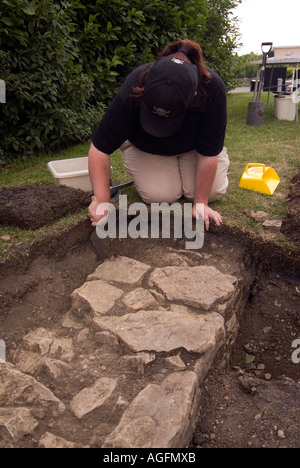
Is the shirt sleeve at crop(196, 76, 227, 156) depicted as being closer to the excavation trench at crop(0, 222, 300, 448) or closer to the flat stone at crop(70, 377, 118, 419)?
the excavation trench at crop(0, 222, 300, 448)

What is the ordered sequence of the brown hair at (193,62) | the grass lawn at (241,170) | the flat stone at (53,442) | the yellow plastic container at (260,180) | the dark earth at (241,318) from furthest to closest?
1. the yellow plastic container at (260,180)
2. the grass lawn at (241,170)
3. the brown hair at (193,62)
4. the dark earth at (241,318)
5. the flat stone at (53,442)

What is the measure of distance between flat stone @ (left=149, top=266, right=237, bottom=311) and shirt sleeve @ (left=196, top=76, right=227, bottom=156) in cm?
87

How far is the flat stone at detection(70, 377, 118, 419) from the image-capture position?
5.30 feet

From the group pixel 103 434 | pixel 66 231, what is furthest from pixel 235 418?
pixel 66 231

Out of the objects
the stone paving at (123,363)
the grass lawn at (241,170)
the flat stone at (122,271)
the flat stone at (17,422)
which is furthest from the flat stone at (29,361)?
the grass lawn at (241,170)

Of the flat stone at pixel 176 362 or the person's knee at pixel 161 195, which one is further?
the person's knee at pixel 161 195

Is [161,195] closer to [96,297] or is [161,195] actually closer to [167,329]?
[96,297]

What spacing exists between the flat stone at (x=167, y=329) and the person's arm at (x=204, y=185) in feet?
2.85

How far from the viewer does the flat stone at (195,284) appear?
7.32ft

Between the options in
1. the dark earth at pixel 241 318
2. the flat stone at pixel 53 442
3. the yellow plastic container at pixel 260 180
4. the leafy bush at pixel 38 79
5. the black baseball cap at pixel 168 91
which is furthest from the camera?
the leafy bush at pixel 38 79

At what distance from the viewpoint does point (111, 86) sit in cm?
564

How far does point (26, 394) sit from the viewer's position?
166cm

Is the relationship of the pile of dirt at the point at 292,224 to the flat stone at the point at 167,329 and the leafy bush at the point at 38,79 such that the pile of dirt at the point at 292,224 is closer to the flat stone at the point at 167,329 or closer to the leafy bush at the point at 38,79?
the flat stone at the point at 167,329

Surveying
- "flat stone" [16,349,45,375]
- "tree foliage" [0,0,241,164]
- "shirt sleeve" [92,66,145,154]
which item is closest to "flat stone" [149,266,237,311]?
"flat stone" [16,349,45,375]
